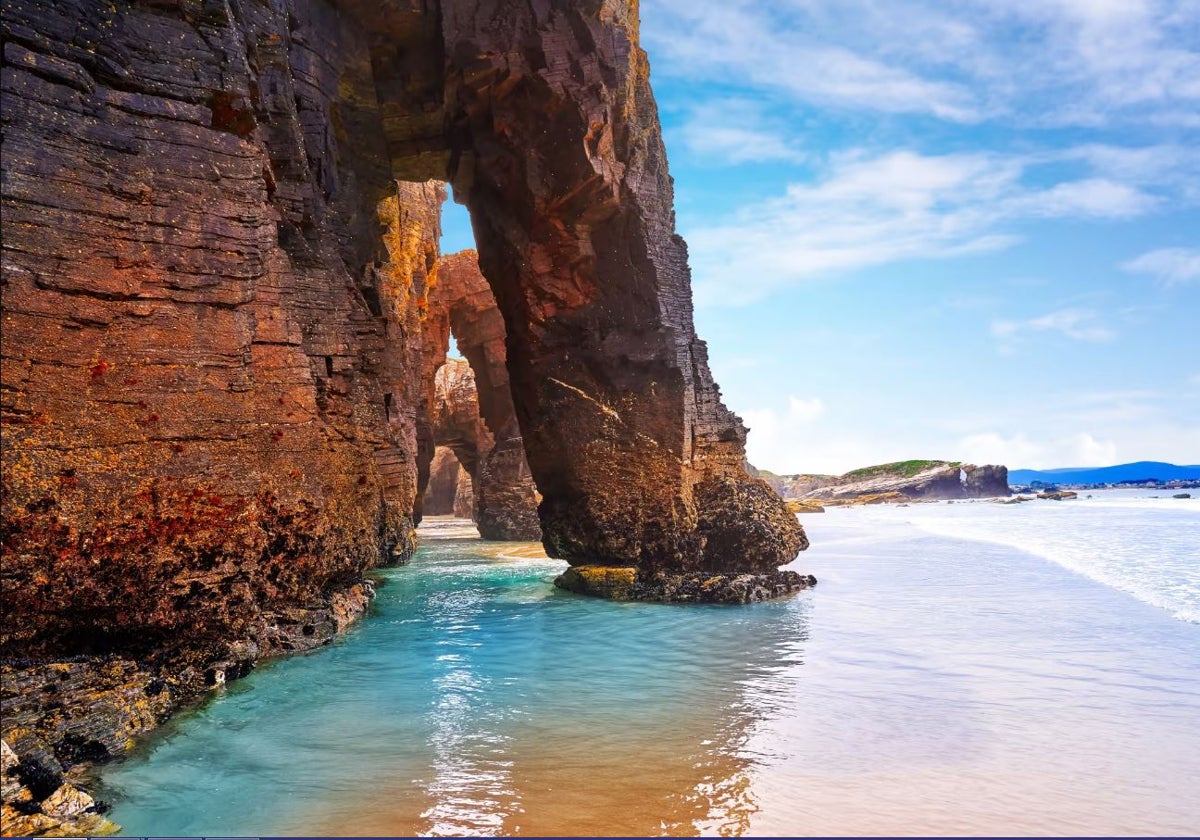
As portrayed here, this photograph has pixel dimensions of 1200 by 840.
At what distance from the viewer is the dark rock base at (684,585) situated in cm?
1653

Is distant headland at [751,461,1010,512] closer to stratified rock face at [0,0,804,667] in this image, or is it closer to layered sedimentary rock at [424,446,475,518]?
layered sedimentary rock at [424,446,475,518]

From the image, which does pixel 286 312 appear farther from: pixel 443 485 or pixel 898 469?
pixel 898 469

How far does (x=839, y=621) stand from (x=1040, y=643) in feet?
10.3

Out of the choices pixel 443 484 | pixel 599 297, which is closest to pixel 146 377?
pixel 599 297

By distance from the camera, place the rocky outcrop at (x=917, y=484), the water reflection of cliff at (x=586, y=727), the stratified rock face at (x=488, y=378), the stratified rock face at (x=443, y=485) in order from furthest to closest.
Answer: the rocky outcrop at (x=917, y=484), the stratified rock face at (x=443, y=485), the stratified rock face at (x=488, y=378), the water reflection of cliff at (x=586, y=727)

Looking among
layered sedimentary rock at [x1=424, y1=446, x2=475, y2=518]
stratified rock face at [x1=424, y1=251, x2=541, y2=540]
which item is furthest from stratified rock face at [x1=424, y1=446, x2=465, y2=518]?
stratified rock face at [x1=424, y1=251, x2=541, y2=540]

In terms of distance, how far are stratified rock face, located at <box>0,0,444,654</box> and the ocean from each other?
1.53m

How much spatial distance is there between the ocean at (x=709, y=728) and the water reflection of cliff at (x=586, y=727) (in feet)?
0.10

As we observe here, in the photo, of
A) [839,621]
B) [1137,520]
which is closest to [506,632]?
[839,621]

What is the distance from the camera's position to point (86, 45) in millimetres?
8547

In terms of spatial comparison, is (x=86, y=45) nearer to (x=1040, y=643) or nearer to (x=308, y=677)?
(x=308, y=677)

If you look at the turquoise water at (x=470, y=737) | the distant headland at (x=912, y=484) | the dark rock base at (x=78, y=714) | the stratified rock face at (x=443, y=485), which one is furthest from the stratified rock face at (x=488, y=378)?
the distant headland at (x=912, y=484)

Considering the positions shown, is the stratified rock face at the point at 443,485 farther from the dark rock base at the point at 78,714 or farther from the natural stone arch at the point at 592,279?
the dark rock base at the point at 78,714

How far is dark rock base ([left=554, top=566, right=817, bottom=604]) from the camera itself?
16.5 meters
